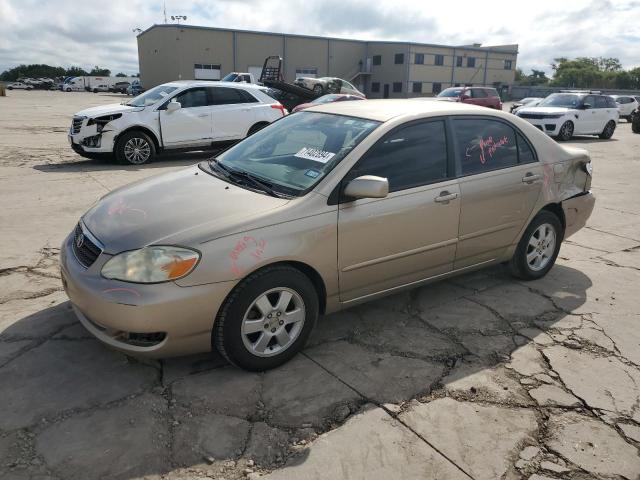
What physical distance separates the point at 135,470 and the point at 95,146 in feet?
28.9

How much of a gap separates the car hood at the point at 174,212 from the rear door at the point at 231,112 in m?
7.56

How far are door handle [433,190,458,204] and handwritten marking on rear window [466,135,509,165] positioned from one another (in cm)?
42

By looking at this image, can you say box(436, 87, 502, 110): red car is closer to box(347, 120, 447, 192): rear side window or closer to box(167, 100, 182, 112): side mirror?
box(167, 100, 182, 112): side mirror

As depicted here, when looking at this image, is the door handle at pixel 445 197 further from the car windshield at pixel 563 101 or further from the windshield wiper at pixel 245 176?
the car windshield at pixel 563 101

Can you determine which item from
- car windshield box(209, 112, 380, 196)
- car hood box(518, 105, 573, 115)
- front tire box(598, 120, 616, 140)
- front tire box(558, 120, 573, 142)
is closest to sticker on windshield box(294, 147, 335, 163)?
car windshield box(209, 112, 380, 196)

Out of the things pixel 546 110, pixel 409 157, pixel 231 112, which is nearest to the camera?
pixel 409 157

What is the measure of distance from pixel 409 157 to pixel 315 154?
678mm

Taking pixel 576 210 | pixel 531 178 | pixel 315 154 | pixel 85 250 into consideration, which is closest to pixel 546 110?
pixel 576 210

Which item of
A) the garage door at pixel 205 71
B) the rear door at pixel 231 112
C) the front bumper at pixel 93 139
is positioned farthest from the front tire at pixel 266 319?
the garage door at pixel 205 71

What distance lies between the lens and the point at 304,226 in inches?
123

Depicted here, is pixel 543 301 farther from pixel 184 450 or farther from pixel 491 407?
pixel 184 450

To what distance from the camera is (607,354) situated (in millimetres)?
3549

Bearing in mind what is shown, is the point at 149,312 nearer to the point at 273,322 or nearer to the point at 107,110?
the point at 273,322

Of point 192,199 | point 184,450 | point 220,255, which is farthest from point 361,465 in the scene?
point 192,199
